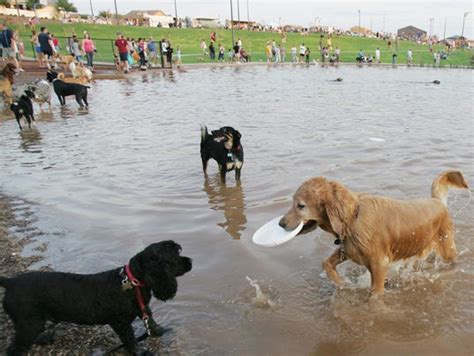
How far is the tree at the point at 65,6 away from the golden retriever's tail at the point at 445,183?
122 m

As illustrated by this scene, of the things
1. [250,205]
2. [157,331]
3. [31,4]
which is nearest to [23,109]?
[250,205]

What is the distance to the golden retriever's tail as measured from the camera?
4668mm

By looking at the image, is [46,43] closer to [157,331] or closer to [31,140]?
[31,140]

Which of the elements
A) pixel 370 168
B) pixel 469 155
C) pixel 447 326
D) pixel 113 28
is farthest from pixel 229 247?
pixel 113 28

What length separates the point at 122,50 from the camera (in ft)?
98.5

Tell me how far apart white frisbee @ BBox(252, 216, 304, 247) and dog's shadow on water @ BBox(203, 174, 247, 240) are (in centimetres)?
140

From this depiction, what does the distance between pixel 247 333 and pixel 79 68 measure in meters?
22.8

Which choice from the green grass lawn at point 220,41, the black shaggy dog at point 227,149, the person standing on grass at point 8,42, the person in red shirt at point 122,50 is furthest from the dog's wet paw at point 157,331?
the green grass lawn at point 220,41

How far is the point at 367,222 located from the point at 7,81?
1769 cm

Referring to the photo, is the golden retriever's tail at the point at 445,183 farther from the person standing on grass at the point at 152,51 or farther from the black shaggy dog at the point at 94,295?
the person standing on grass at the point at 152,51

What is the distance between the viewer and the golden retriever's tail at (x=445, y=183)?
4668mm

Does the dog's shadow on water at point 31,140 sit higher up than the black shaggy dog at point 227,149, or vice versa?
the black shaggy dog at point 227,149

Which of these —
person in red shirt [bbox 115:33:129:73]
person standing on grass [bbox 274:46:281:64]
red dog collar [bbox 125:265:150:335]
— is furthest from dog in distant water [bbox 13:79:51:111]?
person standing on grass [bbox 274:46:281:64]

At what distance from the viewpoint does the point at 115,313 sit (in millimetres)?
3449
